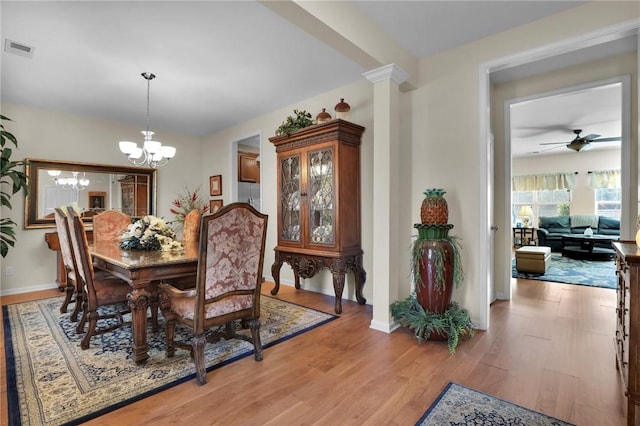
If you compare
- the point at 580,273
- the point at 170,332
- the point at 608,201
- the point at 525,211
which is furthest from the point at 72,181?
the point at 608,201

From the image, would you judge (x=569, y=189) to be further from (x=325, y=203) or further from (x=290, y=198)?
(x=290, y=198)

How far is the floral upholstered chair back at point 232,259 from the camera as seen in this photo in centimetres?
187

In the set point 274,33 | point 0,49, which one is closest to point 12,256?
point 0,49

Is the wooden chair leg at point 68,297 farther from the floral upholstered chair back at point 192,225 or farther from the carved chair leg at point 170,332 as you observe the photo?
the carved chair leg at point 170,332

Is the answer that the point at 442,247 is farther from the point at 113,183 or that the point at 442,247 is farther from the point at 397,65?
the point at 113,183

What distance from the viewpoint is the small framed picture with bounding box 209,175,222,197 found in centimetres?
555

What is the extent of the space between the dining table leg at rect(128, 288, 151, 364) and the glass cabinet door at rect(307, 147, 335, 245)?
179 cm

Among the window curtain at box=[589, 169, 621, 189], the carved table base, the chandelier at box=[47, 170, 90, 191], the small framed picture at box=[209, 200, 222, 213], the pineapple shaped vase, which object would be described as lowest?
the carved table base

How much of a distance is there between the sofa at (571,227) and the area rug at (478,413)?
7028 mm

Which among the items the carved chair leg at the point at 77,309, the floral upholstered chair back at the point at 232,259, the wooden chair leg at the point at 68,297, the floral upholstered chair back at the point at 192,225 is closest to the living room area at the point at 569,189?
the floral upholstered chair back at the point at 232,259

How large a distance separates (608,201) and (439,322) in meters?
8.39

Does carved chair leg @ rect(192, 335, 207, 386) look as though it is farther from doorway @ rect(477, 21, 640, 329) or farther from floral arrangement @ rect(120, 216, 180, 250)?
doorway @ rect(477, 21, 640, 329)

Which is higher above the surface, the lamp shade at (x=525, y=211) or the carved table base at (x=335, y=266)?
the lamp shade at (x=525, y=211)

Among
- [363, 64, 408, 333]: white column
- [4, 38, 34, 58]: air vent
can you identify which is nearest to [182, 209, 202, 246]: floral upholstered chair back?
[363, 64, 408, 333]: white column
